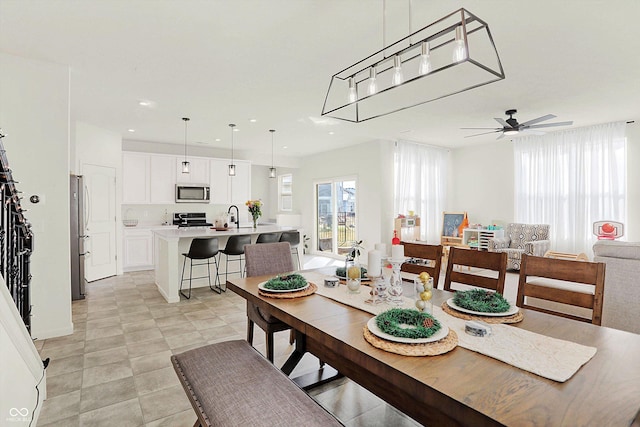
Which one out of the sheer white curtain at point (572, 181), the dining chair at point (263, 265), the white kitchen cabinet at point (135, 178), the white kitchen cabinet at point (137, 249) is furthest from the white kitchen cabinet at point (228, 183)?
the sheer white curtain at point (572, 181)

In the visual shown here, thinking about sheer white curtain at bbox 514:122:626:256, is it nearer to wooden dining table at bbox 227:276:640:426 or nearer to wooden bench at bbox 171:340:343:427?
wooden dining table at bbox 227:276:640:426

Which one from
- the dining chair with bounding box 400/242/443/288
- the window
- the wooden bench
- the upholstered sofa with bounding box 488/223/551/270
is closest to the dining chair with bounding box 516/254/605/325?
the dining chair with bounding box 400/242/443/288

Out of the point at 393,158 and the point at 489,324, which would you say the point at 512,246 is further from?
the point at 489,324

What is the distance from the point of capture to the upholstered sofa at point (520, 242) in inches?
→ 231

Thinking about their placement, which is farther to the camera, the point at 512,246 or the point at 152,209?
the point at 152,209

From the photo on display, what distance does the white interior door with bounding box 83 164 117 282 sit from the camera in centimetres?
533

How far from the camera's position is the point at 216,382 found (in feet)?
4.60

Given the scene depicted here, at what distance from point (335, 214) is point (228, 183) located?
2625mm

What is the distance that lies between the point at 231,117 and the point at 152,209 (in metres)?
3.16

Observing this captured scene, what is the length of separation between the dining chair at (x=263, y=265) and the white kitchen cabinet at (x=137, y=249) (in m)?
4.70

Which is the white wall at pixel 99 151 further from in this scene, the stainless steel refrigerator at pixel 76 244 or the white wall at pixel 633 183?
the white wall at pixel 633 183

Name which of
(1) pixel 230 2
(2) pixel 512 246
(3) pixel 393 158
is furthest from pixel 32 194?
(2) pixel 512 246

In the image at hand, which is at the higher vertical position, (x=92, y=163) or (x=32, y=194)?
(x=92, y=163)

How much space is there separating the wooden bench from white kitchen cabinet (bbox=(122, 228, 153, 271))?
5.39 meters
